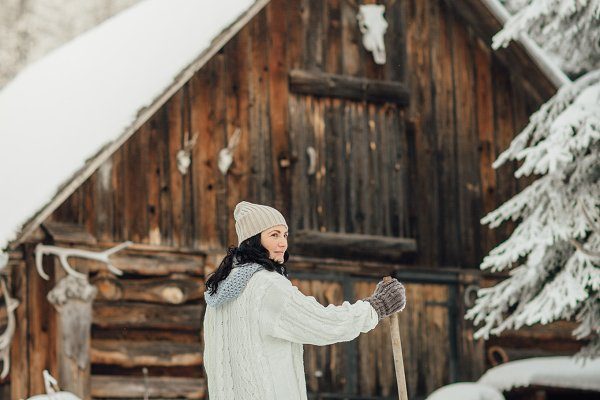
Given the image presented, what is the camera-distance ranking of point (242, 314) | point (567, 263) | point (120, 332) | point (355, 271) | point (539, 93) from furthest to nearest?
1. point (539, 93)
2. point (355, 271)
3. point (120, 332)
4. point (567, 263)
5. point (242, 314)

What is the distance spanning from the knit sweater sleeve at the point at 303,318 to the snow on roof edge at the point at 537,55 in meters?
9.89

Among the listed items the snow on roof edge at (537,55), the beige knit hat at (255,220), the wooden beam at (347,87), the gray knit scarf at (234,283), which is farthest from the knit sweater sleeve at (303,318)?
the snow on roof edge at (537,55)

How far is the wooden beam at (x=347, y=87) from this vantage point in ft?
53.5

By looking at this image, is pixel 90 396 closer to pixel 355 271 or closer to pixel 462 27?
pixel 355 271

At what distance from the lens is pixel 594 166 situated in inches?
550

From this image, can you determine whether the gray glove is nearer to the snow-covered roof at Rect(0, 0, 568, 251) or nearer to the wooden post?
the snow-covered roof at Rect(0, 0, 568, 251)

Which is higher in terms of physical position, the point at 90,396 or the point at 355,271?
the point at 355,271

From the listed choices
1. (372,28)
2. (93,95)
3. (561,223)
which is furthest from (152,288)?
(561,223)

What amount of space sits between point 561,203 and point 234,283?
7.10m

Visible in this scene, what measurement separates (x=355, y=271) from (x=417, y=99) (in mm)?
2149

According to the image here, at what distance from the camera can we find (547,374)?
51.5 ft

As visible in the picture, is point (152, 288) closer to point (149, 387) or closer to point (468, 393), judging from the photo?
point (149, 387)

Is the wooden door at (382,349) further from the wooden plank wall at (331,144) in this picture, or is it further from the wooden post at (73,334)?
the wooden post at (73,334)

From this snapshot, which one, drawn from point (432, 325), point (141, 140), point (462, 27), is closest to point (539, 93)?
point (462, 27)
